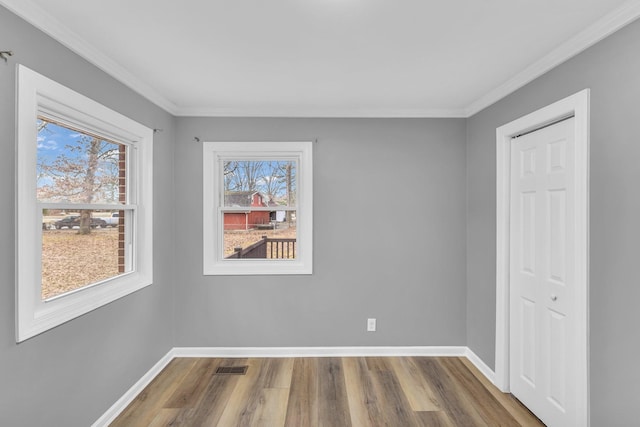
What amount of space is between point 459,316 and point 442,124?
2002 mm

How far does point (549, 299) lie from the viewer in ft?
7.54

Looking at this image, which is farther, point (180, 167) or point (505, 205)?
point (180, 167)

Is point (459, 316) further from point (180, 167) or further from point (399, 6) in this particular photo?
point (180, 167)

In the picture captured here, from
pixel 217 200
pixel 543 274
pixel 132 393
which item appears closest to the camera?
pixel 543 274

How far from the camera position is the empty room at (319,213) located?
1706mm

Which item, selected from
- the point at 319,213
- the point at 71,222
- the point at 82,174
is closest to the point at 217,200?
the point at 319,213

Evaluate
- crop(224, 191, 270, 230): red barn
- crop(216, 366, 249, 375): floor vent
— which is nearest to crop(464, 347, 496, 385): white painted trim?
crop(216, 366, 249, 375): floor vent

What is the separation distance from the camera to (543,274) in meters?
2.37

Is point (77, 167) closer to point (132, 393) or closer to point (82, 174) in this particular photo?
point (82, 174)

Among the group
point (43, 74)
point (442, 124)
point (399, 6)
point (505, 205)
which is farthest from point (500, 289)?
point (43, 74)

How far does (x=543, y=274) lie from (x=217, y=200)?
295 cm

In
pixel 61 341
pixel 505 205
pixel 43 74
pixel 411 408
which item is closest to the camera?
pixel 43 74

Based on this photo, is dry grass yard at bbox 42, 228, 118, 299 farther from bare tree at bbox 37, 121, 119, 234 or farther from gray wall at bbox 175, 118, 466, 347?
gray wall at bbox 175, 118, 466, 347

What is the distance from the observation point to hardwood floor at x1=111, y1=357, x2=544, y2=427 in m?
2.40
